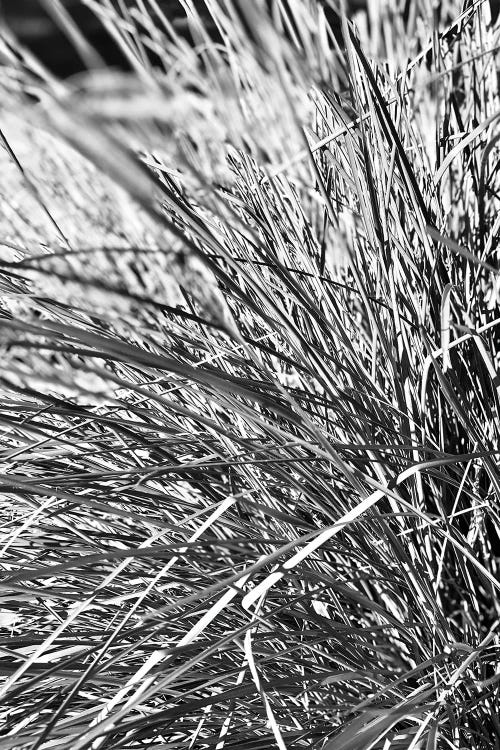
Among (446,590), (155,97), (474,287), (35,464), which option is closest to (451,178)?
(474,287)

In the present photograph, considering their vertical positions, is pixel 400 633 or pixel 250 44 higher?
pixel 250 44

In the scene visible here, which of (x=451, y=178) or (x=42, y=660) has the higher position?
(x=451, y=178)

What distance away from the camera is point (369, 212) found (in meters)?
0.53

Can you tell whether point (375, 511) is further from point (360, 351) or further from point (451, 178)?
point (451, 178)

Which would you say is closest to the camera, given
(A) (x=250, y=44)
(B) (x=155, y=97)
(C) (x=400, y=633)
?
(B) (x=155, y=97)

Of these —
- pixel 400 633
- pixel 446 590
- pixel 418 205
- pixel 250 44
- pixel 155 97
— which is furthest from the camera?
pixel 446 590

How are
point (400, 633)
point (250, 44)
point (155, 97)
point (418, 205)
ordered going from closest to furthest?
point (155, 97) < point (250, 44) < point (418, 205) < point (400, 633)

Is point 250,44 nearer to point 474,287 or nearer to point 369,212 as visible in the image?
point 369,212

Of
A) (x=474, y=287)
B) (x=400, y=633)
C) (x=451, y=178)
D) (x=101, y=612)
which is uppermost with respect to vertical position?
(x=451, y=178)

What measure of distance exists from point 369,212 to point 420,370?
0.15m

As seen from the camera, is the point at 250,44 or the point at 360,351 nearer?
the point at 250,44

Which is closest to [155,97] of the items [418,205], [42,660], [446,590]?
[418,205]

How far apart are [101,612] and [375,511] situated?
0.26 meters

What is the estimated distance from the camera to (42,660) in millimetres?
522
